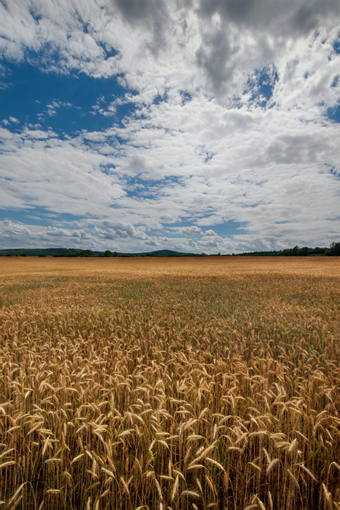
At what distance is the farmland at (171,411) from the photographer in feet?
7.51

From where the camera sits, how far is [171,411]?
340cm

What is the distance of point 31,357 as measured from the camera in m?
4.99

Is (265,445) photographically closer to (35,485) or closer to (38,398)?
(35,485)

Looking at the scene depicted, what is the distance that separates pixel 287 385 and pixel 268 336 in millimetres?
2643

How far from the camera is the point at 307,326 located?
25.1 ft

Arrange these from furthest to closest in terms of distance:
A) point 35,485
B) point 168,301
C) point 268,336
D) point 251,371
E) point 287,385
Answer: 1. point 168,301
2. point 268,336
3. point 251,371
4. point 287,385
5. point 35,485

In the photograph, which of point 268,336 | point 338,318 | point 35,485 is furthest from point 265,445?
point 338,318

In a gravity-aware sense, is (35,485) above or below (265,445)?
below

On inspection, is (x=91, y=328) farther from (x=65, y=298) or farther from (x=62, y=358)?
(x=65, y=298)

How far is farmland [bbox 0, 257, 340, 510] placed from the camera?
2.29 meters

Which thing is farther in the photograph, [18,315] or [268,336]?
[18,315]

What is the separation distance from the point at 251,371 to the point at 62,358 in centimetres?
400

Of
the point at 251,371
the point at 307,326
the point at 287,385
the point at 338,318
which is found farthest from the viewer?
the point at 338,318

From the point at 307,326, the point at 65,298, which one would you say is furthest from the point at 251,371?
the point at 65,298
